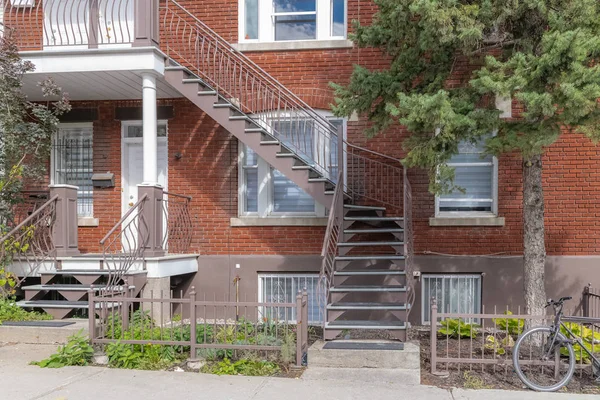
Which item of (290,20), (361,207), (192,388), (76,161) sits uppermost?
(290,20)

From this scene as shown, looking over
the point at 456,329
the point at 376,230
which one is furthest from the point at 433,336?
the point at 376,230

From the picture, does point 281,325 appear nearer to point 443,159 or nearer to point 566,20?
point 443,159

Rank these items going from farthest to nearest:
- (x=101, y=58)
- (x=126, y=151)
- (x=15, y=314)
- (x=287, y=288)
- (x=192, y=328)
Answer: (x=126, y=151)
(x=287, y=288)
(x=101, y=58)
(x=15, y=314)
(x=192, y=328)

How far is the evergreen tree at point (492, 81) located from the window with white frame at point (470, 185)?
2.09 meters

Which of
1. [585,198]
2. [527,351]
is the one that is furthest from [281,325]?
[585,198]

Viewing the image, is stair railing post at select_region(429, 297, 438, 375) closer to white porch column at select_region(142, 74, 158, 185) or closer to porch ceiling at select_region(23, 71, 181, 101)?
white porch column at select_region(142, 74, 158, 185)

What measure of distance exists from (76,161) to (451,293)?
24.2 ft

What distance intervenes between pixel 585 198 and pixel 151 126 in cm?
723

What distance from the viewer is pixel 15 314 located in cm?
879

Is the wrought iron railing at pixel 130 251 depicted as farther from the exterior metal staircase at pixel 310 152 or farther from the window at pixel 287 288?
the window at pixel 287 288

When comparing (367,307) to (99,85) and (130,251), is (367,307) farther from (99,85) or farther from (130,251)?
(99,85)

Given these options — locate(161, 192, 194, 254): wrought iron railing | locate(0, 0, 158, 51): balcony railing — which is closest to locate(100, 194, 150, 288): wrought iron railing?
locate(161, 192, 194, 254): wrought iron railing

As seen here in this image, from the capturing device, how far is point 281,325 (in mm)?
8961

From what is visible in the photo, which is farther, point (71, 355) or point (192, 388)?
point (71, 355)
